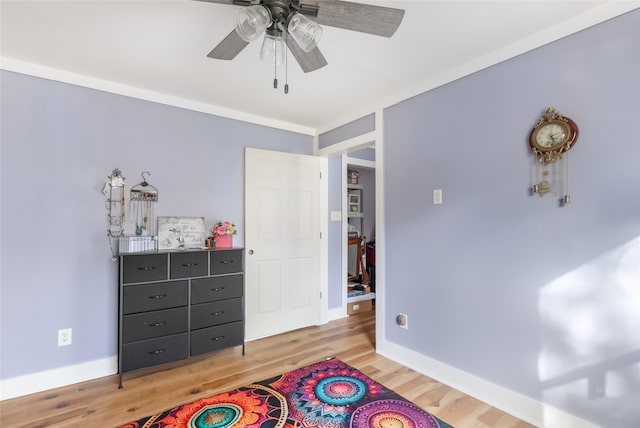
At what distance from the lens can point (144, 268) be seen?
2439 millimetres

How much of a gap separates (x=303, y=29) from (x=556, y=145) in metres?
1.60

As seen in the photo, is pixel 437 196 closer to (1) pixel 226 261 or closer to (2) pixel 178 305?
(1) pixel 226 261

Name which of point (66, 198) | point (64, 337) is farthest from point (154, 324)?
point (66, 198)

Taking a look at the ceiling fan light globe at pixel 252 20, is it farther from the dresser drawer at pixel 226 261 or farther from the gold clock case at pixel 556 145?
the dresser drawer at pixel 226 261

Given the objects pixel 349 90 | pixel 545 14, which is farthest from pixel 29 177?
pixel 545 14

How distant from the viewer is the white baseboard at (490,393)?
1.82 metres

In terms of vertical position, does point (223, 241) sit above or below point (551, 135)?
below

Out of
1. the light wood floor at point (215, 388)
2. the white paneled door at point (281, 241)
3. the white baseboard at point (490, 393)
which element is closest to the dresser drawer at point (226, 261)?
the white paneled door at point (281, 241)

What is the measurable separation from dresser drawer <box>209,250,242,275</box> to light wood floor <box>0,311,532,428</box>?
2.67 ft

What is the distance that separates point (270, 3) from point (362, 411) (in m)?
2.40

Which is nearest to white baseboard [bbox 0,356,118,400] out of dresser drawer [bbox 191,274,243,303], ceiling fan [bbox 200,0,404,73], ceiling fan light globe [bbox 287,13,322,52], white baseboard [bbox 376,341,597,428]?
dresser drawer [bbox 191,274,243,303]

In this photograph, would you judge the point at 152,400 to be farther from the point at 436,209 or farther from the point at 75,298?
the point at 436,209

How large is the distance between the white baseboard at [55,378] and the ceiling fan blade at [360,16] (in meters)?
2.98

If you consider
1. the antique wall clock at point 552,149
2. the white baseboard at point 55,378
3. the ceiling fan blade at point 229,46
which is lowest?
the white baseboard at point 55,378
